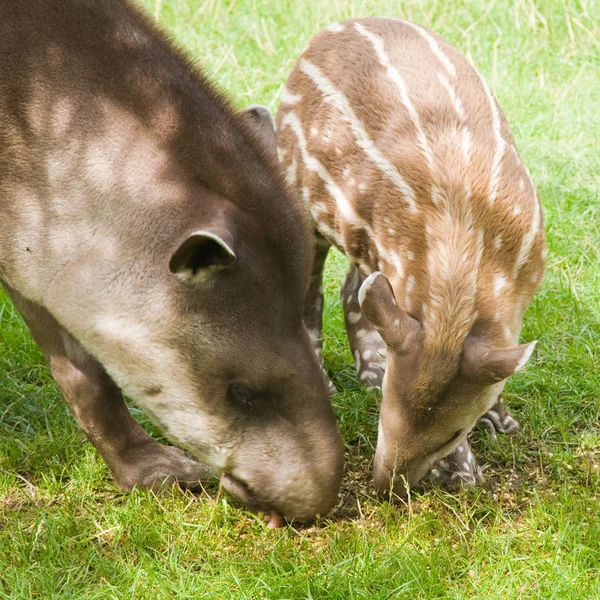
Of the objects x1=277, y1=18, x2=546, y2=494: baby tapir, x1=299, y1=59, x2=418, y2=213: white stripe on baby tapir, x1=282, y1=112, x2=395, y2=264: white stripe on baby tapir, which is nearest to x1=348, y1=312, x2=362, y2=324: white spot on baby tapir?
x1=277, y1=18, x2=546, y2=494: baby tapir

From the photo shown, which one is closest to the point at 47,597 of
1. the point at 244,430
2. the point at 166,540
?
the point at 166,540

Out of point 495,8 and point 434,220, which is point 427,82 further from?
point 495,8

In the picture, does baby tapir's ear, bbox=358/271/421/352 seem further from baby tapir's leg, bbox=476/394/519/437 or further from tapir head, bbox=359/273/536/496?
baby tapir's leg, bbox=476/394/519/437

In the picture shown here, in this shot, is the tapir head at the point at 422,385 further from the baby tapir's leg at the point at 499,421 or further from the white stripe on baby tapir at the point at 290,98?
the white stripe on baby tapir at the point at 290,98

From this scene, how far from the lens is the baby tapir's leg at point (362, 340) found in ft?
17.4

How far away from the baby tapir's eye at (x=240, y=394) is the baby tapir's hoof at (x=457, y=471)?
3.88 feet

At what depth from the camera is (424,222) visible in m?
4.32

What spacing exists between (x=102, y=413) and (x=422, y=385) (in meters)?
1.40

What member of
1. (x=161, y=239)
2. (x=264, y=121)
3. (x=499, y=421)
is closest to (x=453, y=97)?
(x=264, y=121)

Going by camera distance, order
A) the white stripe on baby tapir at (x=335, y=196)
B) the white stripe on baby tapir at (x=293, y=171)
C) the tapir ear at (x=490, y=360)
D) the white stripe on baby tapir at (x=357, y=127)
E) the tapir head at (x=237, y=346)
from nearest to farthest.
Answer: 1. the tapir head at (x=237, y=346)
2. the tapir ear at (x=490, y=360)
3. the white stripe on baby tapir at (x=357, y=127)
4. the white stripe on baby tapir at (x=335, y=196)
5. the white stripe on baby tapir at (x=293, y=171)

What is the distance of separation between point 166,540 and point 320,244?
75.7 inches

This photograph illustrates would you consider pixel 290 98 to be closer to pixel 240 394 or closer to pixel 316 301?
pixel 316 301

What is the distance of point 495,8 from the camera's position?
10.1 meters

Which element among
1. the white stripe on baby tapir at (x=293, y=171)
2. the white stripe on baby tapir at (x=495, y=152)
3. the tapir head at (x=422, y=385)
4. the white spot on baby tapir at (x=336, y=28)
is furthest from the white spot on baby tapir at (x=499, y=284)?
the white spot on baby tapir at (x=336, y=28)
